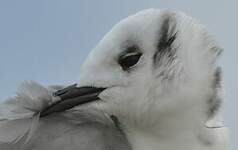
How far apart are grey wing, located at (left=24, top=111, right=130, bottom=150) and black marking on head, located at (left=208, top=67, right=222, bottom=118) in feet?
1.46

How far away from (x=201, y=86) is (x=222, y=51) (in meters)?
0.27

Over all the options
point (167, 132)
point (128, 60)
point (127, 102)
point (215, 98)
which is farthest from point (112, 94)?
point (215, 98)

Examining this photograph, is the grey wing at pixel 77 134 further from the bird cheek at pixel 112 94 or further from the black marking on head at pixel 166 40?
the black marking on head at pixel 166 40

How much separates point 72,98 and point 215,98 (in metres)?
0.69

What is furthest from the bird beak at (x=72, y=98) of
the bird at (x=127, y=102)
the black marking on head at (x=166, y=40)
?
the black marking on head at (x=166, y=40)

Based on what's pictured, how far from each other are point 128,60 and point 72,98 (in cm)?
32

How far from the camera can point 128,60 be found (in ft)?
16.7

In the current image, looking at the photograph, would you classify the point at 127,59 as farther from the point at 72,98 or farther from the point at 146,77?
the point at 72,98

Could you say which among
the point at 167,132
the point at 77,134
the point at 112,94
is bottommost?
the point at 167,132

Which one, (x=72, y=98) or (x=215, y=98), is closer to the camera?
(x=72, y=98)

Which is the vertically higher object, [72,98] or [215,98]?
[72,98]

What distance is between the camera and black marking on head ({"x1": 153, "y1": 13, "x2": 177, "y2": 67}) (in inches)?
201

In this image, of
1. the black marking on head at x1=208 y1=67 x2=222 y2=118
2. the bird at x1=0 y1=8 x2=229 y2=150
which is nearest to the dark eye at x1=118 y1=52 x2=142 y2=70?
the bird at x1=0 y1=8 x2=229 y2=150

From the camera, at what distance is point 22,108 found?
16.6ft
